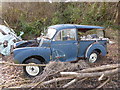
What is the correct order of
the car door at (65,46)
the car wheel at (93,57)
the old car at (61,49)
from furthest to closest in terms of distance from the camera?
the car wheel at (93,57)
the car door at (65,46)
the old car at (61,49)

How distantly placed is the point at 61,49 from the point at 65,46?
7.6 inches

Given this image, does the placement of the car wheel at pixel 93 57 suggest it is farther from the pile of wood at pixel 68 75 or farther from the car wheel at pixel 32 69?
the car wheel at pixel 32 69

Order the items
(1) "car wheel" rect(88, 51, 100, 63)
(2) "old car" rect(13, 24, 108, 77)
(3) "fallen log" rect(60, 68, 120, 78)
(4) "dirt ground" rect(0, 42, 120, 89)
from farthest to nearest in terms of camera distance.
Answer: (1) "car wheel" rect(88, 51, 100, 63) < (2) "old car" rect(13, 24, 108, 77) < (4) "dirt ground" rect(0, 42, 120, 89) < (3) "fallen log" rect(60, 68, 120, 78)

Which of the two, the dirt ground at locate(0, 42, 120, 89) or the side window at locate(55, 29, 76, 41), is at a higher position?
the side window at locate(55, 29, 76, 41)

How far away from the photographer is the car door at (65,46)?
12.5 ft

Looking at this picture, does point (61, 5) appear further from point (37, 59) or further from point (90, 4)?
point (37, 59)

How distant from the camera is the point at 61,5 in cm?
1044

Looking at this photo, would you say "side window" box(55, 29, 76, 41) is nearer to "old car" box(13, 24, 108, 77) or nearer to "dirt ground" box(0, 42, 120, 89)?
"old car" box(13, 24, 108, 77)

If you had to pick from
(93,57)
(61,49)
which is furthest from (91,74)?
(93,57)

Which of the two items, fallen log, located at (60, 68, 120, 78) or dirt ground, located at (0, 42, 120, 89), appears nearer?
fallen log, located at (60, 68, 120, 78)

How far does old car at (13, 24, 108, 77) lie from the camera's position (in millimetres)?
3486

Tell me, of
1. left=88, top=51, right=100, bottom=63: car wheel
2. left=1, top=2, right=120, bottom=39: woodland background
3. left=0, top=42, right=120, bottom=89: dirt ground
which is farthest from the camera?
left=1, top=2, right=120, bottom=39: woodland background

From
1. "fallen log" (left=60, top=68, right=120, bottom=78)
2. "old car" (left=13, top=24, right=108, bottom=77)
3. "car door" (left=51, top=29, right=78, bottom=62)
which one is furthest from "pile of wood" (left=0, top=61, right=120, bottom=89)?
"car door" (left=51, top=29, right=78, bottom=62)

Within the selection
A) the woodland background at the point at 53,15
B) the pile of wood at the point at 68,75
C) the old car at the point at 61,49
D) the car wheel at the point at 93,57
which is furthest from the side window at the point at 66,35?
the woodland background at the point at 53,15
